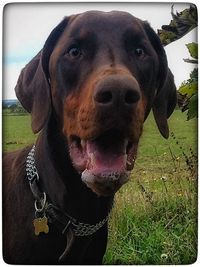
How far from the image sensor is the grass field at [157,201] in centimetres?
359

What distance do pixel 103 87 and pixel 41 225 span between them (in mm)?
818

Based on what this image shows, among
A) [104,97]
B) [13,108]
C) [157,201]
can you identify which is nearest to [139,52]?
[104,97]

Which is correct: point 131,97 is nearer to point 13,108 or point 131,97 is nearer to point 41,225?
point 13,108

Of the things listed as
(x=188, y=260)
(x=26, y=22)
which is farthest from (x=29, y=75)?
(x=188, y=260)

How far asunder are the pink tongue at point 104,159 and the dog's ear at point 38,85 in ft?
0.99

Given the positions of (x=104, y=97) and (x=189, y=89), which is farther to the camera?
(x=189, y=89)

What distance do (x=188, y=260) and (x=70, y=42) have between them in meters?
1.17

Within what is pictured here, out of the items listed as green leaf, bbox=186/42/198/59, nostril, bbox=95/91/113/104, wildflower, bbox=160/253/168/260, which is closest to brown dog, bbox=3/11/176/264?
nostril, bbox=95/91/113/104

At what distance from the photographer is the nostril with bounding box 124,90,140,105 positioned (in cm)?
312

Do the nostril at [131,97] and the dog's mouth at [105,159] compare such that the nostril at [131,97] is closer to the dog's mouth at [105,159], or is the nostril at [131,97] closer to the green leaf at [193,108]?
the dog's mouth at [105,159]

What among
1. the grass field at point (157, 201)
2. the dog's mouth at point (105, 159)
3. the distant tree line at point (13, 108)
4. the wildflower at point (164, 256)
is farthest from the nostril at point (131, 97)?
the wildflower at point (164, 256)

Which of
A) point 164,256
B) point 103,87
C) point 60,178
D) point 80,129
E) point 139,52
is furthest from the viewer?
point 164,256

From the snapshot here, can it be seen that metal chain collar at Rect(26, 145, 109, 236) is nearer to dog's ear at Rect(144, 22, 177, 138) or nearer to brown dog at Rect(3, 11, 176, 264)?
brown dog at Rect(3, 11, 176, 264)

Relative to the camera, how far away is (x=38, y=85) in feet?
11.3
